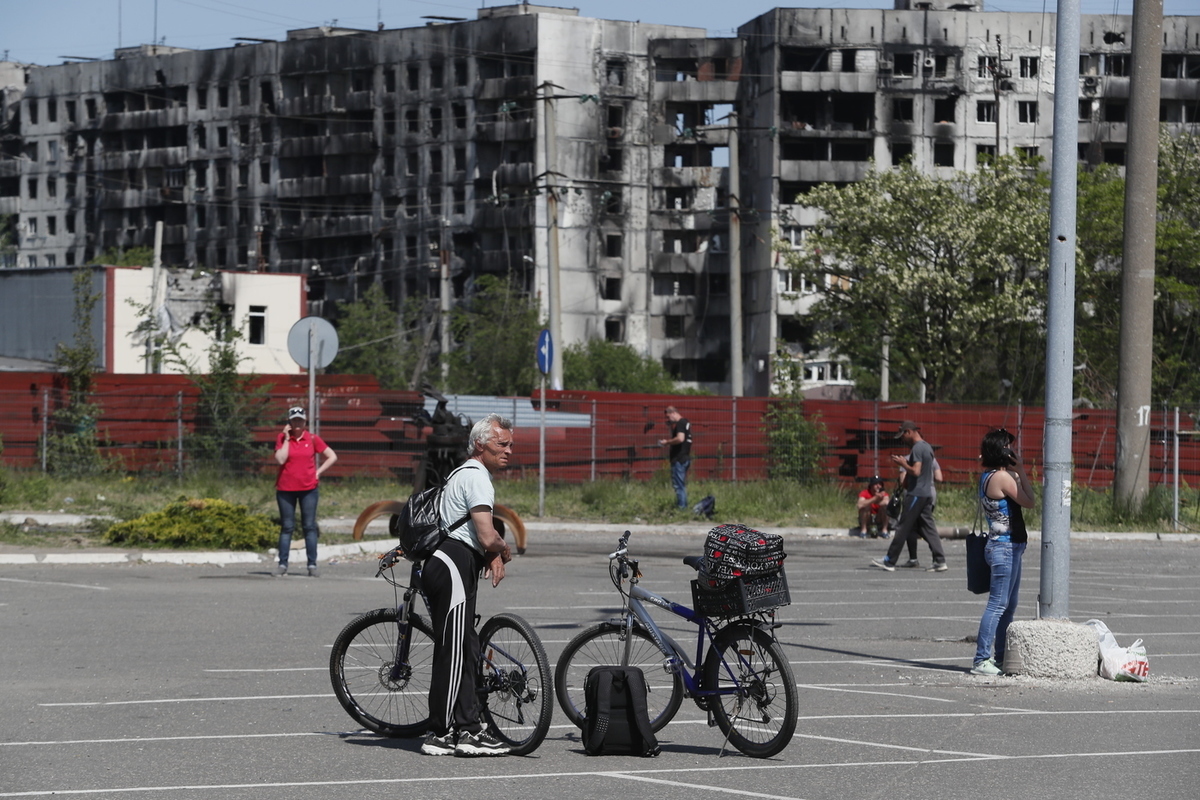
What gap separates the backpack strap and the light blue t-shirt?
1148 millimetres

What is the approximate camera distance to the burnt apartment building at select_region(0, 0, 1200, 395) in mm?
94438

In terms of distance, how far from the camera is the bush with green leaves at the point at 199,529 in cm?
1986

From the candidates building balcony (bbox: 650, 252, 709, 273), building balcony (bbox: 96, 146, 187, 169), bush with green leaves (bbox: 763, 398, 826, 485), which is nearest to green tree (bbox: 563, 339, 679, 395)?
building balcony (bbox: 650, 252, 709, 273)

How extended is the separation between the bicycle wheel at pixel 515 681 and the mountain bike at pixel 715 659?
1.37ft

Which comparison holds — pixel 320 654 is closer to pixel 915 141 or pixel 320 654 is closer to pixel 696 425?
pixel 696 425

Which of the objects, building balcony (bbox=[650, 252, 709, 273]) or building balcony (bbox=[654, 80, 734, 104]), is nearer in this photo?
building balcony (bbox=[654, 80, 734, 104])

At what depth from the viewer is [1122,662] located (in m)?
11.1

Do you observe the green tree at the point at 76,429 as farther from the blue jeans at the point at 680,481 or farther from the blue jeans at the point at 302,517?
the blue jeans at the point at 302,517

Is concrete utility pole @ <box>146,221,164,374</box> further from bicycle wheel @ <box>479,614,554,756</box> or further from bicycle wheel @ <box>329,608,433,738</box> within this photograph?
bicycle wheel @ <box>479,614,554,756</box>

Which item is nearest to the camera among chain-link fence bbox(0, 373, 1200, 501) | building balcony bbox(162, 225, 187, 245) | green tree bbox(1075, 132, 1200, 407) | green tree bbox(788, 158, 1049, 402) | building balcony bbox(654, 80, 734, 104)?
chain-link fence bbox(0, 373, 1200, 501)

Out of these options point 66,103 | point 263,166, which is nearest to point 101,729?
point 263,166

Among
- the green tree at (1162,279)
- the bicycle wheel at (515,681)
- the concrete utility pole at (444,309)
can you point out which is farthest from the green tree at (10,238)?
the bicycle wheel at (515,681)

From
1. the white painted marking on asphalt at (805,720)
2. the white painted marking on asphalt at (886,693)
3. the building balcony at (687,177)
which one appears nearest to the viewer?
the white painted marking on asphalt at (805,720)

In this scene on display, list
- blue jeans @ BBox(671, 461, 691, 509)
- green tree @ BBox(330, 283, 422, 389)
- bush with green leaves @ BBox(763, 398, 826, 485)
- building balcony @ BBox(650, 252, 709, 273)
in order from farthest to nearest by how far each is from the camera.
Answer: building balcony @ BBox(650, 252, 709, 273), green tree @ BBox(330, 283, 422, 389), bush with green leaves @ BBox(763, 398, 826, 485), blue jeans @ BBox(671, 461, 691, 509)
